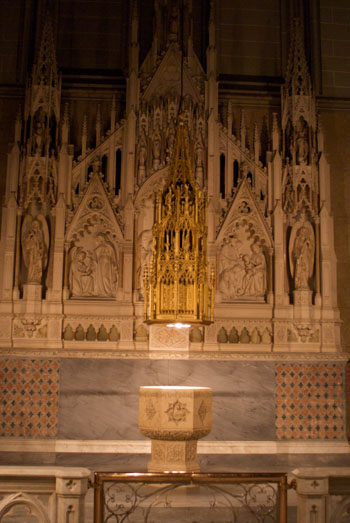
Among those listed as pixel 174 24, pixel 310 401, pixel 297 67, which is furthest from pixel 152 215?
pixel 310 401

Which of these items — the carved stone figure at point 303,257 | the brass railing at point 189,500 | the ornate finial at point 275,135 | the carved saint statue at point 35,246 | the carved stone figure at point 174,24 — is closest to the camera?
the brass railing at point 189,500

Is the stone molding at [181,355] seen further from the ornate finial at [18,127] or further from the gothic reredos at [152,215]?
the ornate finial at [18,127]

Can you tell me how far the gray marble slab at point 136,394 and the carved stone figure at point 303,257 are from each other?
67.5 inches

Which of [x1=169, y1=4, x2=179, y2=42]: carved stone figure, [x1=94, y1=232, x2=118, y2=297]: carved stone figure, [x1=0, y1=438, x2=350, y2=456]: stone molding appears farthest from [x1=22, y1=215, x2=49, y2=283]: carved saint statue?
[x1=169, y1=4, x2=179, y2=42]: carved stone figure

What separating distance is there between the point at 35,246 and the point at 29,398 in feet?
9.12

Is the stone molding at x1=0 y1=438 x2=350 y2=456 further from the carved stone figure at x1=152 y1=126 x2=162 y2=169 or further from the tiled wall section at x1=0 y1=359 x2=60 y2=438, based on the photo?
the carved stone figure at x1=152 y1=126 x2=162 y2=169

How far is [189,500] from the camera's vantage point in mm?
8531

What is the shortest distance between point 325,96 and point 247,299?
15.7 ft

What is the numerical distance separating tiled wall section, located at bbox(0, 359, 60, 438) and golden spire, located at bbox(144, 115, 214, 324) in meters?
2.83

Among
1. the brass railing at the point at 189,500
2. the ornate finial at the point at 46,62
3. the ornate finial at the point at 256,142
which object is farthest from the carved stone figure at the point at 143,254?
the brass railing at the point at 189,500

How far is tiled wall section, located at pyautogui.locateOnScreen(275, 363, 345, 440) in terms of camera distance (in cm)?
1202

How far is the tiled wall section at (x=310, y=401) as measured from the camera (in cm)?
1202

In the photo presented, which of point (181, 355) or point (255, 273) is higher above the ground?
point (255, 273)

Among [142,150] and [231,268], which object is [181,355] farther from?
[142,150]
